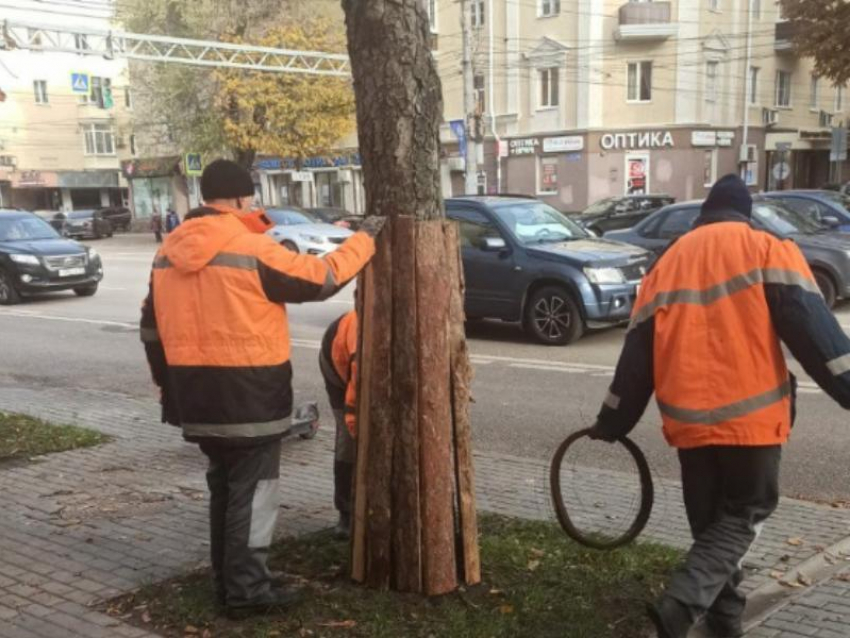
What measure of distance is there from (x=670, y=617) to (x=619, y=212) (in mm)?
21561

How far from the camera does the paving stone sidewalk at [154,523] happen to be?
3.81 metres

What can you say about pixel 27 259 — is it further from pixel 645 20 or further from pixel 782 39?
pixel 782 39

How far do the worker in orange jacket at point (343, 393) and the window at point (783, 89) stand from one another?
3988cm

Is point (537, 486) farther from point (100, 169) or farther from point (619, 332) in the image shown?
point (100, 169)

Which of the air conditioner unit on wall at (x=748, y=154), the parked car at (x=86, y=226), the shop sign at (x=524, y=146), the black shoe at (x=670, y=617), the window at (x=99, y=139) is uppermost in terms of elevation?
the window at (x=99, y=139)

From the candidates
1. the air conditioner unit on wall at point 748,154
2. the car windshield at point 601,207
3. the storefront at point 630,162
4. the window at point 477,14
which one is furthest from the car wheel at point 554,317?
the window at point 477,14

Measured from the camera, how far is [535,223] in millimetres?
12109

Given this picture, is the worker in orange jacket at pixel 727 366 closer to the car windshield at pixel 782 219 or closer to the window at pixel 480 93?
the car windshield at pixel 782 219

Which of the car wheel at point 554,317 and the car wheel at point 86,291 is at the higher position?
the car wheel at point 554,317

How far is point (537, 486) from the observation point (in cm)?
571

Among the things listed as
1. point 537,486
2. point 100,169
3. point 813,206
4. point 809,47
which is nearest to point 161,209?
point 100,169

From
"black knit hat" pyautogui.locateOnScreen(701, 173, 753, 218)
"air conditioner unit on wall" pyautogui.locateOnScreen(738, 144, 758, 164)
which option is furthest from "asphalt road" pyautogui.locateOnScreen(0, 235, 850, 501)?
Result: "air conditioner unit on wall" pyautogui.locateOnScreen(738, 144, 758, 164)

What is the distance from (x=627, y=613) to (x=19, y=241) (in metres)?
17.5

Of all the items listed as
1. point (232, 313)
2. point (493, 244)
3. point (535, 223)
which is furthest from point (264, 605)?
point (535, 223)
